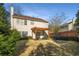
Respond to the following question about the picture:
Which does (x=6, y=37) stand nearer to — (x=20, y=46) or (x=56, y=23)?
(x=20, y=46)

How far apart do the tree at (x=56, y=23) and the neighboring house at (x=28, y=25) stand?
7 centimetres

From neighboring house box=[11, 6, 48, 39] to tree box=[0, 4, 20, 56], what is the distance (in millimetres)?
68

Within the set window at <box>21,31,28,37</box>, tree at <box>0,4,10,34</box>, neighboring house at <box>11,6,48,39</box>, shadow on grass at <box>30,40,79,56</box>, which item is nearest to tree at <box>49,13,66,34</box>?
neighboring house at <box>11,6,48,39</box>

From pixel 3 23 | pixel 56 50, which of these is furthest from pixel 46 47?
pixel 3 23

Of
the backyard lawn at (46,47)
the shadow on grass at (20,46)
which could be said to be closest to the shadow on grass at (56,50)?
the backyard lawn at (46,47)

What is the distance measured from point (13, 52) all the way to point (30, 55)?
20 cm

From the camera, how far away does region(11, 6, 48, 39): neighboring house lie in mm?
2492

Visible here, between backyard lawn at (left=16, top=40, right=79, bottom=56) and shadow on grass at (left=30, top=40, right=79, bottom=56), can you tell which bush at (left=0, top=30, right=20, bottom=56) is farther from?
shadow on grass at (left=30, top=40, right=79, bottom=56)

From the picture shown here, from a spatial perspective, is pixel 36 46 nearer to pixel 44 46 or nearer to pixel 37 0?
pixel 44 46

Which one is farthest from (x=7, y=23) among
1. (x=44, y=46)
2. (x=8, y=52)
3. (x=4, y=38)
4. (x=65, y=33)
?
(x=65, y=33)

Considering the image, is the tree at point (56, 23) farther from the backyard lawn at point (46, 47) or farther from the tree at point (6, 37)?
the tree at point (6, 37)

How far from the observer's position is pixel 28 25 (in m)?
2.49

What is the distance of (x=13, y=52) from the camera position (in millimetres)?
2484

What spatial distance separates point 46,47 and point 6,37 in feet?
1.56
